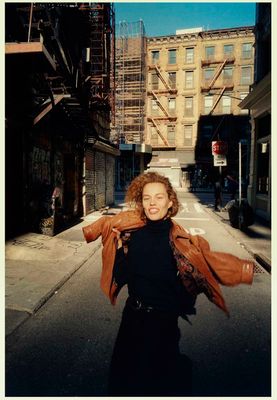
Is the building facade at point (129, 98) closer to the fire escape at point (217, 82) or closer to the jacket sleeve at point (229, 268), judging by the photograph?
the fire escape at point (217, 82)

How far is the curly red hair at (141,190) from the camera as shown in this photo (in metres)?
2.66

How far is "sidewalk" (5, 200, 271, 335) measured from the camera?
4.68 metres

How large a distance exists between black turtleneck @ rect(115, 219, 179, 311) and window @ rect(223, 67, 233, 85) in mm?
42448

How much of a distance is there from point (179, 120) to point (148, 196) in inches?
1584

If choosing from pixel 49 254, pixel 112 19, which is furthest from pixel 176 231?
pixel 112 19

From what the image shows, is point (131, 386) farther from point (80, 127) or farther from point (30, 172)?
point (80, 127)

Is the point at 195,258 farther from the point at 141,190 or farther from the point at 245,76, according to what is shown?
the point at 245,76

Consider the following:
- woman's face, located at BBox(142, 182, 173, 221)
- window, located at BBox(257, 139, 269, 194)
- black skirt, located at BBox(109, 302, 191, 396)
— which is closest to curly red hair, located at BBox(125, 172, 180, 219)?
woman's face, located at BBox(142, 182, 173, 221)

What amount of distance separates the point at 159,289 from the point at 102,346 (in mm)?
1847

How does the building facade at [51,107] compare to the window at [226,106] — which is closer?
the building facade at [51,107]

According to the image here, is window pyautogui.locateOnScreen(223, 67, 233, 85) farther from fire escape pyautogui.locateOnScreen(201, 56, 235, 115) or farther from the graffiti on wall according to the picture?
the graffiti on wall

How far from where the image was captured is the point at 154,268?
7.55 ft

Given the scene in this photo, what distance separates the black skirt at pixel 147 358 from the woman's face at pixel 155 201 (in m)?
0.78

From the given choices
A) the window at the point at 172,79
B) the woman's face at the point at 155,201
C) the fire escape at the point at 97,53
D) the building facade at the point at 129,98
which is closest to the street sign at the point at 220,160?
the fire escape at the point at 97,53
